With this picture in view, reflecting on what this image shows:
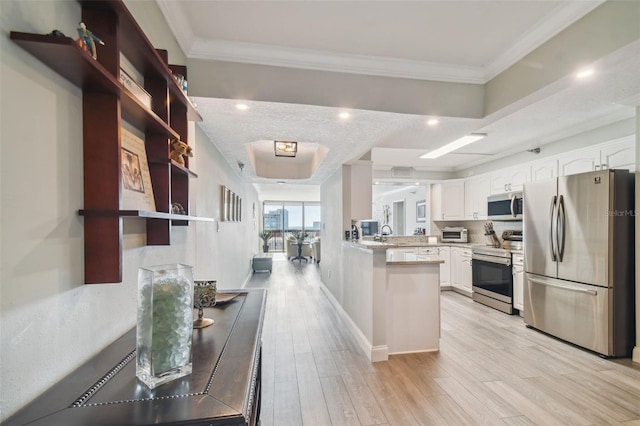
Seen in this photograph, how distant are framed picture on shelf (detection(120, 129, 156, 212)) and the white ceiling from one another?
89 cm

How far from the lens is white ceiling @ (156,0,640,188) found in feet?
5.28

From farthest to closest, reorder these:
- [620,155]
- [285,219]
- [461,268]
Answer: [285,219], [461,268], [620,155]

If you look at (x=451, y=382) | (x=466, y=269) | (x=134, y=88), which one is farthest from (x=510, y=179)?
(x=134, y=88)

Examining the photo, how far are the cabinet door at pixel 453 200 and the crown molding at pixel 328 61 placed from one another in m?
3.53

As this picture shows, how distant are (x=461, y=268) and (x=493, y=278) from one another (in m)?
0.82

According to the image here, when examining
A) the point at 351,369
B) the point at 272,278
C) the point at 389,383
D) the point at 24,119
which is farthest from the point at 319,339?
the point at 272,278

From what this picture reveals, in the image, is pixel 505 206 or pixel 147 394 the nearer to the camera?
pixel 147 394

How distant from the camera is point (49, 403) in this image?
0.68m

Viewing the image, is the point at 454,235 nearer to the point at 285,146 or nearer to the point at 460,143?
the point at 460,143

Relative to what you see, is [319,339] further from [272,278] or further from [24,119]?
[272,278]

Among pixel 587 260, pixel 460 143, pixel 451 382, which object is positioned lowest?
pixel 451 382

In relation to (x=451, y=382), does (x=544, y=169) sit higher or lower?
higher

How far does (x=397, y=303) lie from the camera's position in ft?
9.53

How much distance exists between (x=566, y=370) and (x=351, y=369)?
1.88 m
